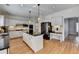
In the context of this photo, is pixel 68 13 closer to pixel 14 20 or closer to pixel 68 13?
pixel 68 13

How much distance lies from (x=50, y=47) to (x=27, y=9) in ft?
2.53

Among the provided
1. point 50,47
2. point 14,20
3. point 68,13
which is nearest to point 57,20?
point 68,13

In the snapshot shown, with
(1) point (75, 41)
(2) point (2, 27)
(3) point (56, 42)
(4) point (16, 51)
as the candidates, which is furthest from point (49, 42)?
(2) point (2, 27)

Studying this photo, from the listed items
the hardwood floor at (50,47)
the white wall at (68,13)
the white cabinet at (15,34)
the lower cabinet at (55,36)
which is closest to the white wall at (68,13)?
the white wall at (68,13)

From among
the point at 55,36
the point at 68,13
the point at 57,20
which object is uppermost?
the point at 68,13

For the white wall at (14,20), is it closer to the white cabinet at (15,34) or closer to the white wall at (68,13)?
the white cabinet at (15,34)

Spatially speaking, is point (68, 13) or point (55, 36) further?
A: point (55, 36)

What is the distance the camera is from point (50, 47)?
136cm

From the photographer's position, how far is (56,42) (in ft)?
4.71

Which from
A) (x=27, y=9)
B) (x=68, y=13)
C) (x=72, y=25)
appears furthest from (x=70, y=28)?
(x=27, y=9)

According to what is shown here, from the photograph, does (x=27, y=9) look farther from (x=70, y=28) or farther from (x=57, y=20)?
(x=70, y=28)

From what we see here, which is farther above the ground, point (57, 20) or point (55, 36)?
point (57, 20)
